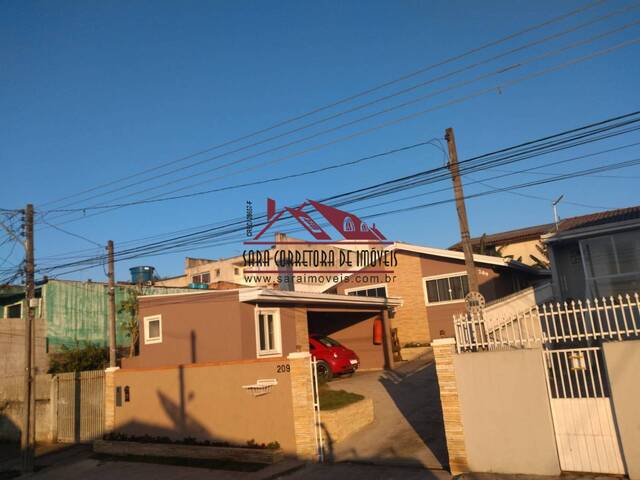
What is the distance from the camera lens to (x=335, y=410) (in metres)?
11.4

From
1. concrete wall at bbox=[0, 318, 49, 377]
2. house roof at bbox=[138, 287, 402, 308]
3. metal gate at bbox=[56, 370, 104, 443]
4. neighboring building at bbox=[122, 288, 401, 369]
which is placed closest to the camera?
house roof at bbox=[138, 287, 402, 308]

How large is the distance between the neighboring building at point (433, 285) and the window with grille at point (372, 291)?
5 cm

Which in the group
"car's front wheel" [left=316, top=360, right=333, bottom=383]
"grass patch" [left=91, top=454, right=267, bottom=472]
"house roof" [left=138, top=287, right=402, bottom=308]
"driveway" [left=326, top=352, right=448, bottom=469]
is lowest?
"grass patch" [left=91, top=454, right=267, bottom=472]

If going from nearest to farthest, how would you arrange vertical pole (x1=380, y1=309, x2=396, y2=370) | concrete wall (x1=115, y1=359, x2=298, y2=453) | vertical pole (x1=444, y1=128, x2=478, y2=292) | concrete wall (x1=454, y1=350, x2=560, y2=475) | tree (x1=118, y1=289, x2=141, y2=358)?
concrete wall (x1=454, y1=350, x2=560, y2=475), concrete wall (x1=115, y1=359, x2=298, y2=453), vertical pole (x1=444, y1=128, x2=478, y2=292), vertical pole (x1=380, y1=309, x2=396, y2=370), tree (x1=118, y1=289, x2=141, y2=358)

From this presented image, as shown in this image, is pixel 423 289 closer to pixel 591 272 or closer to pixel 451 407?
pixel 591 272

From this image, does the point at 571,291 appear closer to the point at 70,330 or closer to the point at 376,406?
the point at 376,406

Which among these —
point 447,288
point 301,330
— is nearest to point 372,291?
point 447,288

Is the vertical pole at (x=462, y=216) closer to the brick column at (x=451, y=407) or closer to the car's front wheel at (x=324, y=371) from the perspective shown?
the brick column at (x=451, y=407)

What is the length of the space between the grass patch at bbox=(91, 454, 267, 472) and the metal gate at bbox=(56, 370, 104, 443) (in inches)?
97.3

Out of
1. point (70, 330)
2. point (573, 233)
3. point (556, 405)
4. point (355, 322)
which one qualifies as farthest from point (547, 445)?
point (70, 330)

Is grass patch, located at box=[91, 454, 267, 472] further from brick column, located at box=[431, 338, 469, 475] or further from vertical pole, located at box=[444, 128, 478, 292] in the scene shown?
vertical pole, located at box=[444, 128, 478, 292]

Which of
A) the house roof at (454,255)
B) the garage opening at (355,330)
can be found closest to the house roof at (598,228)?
the house roof at (454,255)

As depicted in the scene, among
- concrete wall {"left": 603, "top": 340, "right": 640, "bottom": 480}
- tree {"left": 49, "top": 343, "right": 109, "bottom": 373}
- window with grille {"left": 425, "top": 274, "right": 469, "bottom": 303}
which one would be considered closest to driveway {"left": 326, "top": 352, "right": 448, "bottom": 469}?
concrete wall {"left": 603, "top": 340, "right": 640, "bottom": 480}

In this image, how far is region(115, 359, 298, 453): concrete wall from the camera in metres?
11.5
